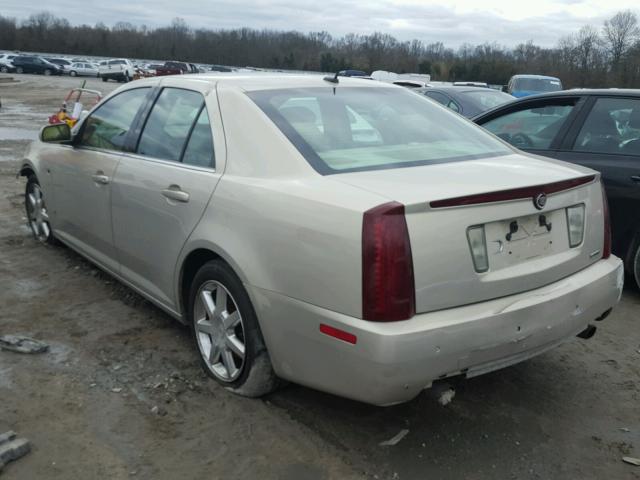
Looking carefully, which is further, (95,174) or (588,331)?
(95,174)

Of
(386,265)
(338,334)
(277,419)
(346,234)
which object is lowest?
(277,419)

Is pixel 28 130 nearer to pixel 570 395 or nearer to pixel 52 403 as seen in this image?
pixel 52 403

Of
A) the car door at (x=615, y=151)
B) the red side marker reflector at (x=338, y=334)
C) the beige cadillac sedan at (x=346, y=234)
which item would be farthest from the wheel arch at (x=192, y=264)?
the car door at (x=615, y=151)

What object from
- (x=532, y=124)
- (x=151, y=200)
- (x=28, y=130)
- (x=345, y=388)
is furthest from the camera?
(x=28, y=130)

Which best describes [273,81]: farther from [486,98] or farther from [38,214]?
[486,98]

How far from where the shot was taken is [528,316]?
265cm

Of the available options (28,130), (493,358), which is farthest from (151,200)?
(28,130)

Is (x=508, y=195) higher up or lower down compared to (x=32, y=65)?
lower down

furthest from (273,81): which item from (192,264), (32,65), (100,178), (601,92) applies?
(32,65)

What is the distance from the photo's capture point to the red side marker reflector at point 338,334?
2443mm

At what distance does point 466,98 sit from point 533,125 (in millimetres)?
4644

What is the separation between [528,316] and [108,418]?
6.50ft

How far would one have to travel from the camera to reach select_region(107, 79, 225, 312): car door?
3.28m

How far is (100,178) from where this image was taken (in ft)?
13.6
